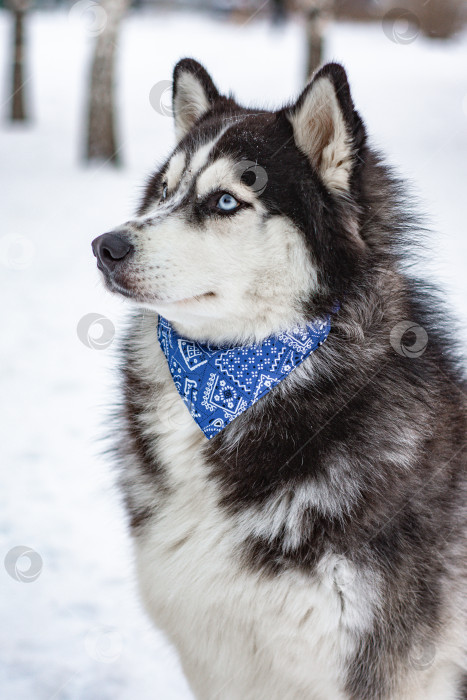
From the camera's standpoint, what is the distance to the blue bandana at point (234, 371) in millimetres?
2141

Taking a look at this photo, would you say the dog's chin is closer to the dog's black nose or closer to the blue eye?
the dog's black nose

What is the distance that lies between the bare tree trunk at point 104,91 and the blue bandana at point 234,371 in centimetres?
764

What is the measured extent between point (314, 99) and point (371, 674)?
168 centimetres

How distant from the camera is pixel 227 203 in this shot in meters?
2.16

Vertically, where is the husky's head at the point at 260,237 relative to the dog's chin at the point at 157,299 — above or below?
above

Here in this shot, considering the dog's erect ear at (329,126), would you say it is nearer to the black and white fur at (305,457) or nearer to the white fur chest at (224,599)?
the black and white fur at (305,457)

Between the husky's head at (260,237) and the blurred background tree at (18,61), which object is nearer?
the husky's head at (260,237)

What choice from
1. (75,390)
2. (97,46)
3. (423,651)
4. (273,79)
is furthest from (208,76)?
(273,79)

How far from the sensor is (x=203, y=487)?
216 cm

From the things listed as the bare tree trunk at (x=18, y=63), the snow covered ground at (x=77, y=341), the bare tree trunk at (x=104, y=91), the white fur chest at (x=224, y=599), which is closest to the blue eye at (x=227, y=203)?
the white fur chest at (x=224, y=599)

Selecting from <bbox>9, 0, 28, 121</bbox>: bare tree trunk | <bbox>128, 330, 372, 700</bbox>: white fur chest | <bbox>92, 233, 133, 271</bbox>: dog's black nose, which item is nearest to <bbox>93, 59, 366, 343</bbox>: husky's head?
<bbox>92, 233, 133, 271</bbox>: dog's black nose

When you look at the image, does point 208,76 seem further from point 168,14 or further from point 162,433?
point 168,14

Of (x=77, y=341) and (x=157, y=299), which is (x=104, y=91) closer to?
(x=77, y=341)

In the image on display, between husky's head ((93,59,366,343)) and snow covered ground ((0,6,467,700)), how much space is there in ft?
1.67
